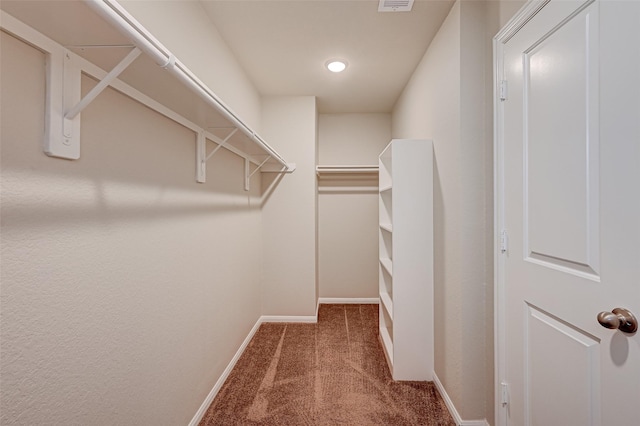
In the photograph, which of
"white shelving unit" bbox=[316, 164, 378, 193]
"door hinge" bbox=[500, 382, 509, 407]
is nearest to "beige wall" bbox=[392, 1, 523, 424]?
"door hinge" bbox=[500, 382, 509, 407]

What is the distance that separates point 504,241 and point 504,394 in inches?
28.9

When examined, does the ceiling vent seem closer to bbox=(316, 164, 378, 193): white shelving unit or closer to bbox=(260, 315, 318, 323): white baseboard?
bbox=(316, 164, 378, 193): white shelving unit

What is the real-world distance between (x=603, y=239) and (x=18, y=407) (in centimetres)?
166

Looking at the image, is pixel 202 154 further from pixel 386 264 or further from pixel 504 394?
pixel 504 394

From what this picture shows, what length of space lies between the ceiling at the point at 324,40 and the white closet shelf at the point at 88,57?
3.32 ft

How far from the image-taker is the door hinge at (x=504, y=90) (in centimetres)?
134

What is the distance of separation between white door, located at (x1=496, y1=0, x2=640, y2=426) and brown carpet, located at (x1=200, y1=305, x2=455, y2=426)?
1.87 ft

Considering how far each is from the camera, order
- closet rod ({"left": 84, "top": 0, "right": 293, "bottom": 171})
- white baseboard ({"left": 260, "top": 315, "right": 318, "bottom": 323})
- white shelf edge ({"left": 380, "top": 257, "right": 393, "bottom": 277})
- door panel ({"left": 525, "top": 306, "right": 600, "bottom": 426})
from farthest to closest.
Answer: white baseboard ({"left": 260, "top": 315, "right": 318, "bottom": 323})
white shelf edge ({"left": 380, "top": 257, "right": 393, "bottom": 277})
door panel ({"left": 525, "top": 306, "right": 600, "bottom": 426})
closet rod ({"left": 84, "top": 0, "right": 293, "bottom": 171})

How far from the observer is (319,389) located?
192 cm

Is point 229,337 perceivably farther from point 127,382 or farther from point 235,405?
point 127,382

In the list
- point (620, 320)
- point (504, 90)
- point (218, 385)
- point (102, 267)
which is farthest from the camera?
point (218, 385)

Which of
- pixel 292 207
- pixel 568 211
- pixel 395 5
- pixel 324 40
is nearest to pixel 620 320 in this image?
pixel 568 211

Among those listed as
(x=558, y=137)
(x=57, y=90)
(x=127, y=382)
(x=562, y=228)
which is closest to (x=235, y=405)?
(x=127, y=382)

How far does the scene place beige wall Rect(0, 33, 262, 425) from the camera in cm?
71
